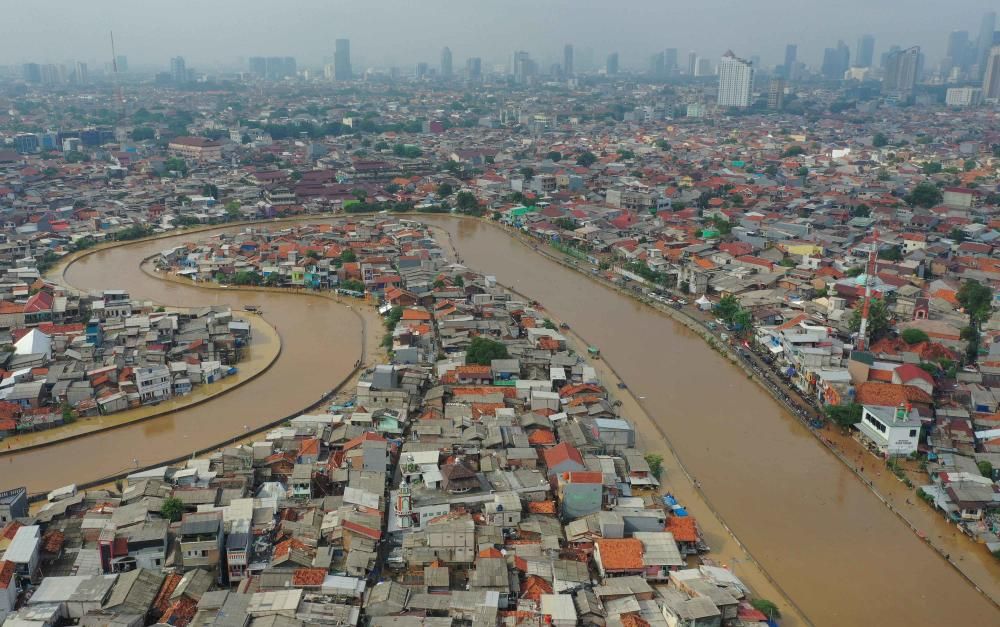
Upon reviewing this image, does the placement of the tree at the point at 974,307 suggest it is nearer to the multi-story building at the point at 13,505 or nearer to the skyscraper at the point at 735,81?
the multi-story building at the point at 13,505

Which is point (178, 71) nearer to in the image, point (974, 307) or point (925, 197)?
point (925, 197)

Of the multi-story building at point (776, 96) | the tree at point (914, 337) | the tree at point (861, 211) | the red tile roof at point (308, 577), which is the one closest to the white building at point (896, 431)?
the tree at point (914, 337)

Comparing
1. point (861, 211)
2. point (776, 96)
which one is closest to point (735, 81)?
point (776, 96)

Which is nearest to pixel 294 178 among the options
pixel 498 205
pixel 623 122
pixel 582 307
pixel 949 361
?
pixel 498 205

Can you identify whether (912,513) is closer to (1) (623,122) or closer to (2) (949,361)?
(2) (949,361)

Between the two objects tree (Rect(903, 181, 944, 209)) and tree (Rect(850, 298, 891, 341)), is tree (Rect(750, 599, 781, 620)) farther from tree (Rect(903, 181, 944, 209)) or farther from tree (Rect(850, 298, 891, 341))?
tree (Rect(903, 181, 944, 209))

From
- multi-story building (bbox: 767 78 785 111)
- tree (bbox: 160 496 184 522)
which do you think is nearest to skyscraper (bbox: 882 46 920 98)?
multi-story building (bbox: 767 78 785 111)
